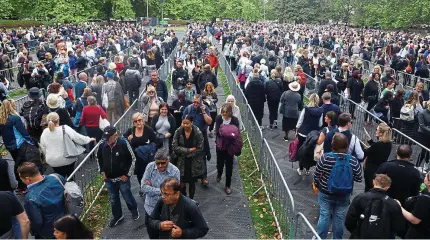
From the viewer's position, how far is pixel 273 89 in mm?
11602

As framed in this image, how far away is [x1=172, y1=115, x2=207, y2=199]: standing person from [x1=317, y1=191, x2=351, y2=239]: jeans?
2.23 meters

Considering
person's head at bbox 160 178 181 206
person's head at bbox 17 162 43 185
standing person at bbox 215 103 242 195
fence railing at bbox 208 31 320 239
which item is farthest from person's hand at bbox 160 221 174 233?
standing person at bbox 215 103 242 195

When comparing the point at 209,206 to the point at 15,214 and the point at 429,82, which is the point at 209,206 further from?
the point at 429,82

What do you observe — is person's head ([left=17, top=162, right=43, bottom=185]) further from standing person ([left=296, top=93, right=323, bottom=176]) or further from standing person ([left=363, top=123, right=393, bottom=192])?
standing person ([left=296, top=93, right=323, bottom=176])

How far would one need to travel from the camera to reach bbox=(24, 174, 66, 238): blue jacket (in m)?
4.78

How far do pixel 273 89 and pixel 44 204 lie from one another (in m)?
7.91

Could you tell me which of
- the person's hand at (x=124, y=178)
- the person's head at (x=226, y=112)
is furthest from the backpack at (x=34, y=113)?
the person's head at (x=226, y=112)

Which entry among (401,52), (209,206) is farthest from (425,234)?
(401,52)

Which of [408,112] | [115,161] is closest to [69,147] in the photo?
[115,161]

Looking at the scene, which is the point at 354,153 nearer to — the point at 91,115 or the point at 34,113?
the point at 91,115

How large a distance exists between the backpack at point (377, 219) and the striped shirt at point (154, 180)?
2433mm

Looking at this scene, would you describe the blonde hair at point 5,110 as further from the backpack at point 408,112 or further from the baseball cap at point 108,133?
the backpack at point 408,112

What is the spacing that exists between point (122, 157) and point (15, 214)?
2059 millimetres

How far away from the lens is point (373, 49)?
27.7 meters
